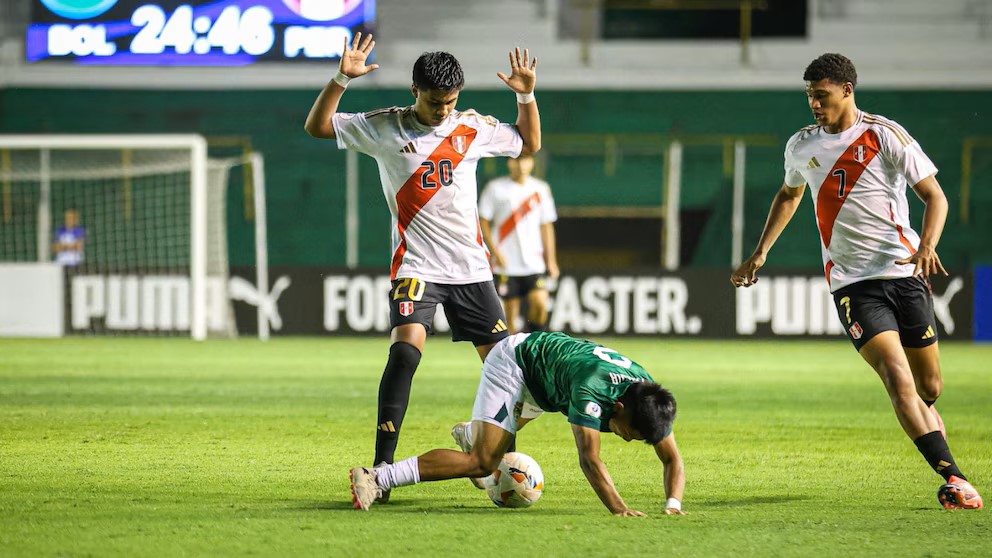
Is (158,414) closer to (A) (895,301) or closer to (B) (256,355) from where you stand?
(A) (895,301)

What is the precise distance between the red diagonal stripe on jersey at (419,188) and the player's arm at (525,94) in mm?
260

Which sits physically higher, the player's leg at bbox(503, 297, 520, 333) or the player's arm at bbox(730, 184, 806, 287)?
the player's arm at bbox(730, 184, 806, 287)

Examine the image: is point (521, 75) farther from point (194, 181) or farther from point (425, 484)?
point (194, 181)

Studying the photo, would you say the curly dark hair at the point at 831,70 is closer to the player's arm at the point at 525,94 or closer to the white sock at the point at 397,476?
the player's arm at the point at 525,94

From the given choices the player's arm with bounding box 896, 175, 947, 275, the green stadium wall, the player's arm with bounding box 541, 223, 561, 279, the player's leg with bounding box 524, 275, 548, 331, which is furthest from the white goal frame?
the player's arm with bounding box 896, 175, 947, 275

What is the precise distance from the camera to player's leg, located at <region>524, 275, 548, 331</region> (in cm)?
1241

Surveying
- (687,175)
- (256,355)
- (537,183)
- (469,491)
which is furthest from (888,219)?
(687,175)

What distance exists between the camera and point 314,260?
22.2 m

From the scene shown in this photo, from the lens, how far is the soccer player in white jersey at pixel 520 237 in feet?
40.7

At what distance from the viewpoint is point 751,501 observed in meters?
5.71

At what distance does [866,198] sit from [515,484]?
2086 mm

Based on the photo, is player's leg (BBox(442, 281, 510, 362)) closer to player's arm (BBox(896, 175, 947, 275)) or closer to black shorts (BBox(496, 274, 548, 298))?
player's arm (BBox(896, 175, 947, 275))

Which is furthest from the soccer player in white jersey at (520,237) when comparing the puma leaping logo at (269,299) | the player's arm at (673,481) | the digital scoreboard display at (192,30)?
the digital scoreboard display at (192,30)

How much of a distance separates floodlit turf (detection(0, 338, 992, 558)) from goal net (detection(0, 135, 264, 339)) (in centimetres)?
529
